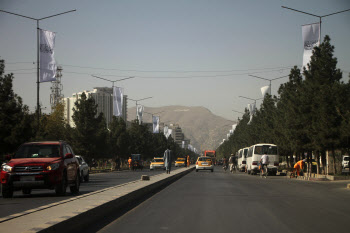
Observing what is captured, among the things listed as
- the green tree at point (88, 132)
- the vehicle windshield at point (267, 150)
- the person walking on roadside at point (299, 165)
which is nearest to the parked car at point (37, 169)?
the person walking on roadside at point (299, 165)

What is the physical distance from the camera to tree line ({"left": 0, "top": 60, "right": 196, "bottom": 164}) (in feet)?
116

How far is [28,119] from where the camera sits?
36.0 metres

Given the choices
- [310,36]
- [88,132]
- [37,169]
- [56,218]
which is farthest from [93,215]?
[88,132]

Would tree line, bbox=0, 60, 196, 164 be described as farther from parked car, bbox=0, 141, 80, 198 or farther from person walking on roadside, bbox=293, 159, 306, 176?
person walking on roadside, bbox=293, 159, 306, 176

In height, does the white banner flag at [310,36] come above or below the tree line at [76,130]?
above

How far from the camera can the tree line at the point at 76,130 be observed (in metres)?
35.3

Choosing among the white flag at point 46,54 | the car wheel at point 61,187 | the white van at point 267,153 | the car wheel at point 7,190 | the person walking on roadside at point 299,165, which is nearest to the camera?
the car wheel at point 7,190

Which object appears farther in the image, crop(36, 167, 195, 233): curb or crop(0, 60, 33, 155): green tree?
crop(0, 60, 33, 155): green tree

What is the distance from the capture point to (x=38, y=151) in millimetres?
19562

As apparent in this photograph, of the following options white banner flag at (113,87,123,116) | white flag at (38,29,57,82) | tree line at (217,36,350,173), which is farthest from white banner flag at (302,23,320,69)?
white banner flag at (113,87,123,116)

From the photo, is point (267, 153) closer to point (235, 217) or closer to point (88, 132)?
point (88, 132)

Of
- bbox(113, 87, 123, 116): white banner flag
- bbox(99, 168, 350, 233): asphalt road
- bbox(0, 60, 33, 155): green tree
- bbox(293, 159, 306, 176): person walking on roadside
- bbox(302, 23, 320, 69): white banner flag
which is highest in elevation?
bbox(302, 23, 320, 69): white banner flag

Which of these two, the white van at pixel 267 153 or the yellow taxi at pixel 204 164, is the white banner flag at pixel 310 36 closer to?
the white van at pixel 267 153

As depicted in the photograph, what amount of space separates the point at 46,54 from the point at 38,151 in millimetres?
14879
